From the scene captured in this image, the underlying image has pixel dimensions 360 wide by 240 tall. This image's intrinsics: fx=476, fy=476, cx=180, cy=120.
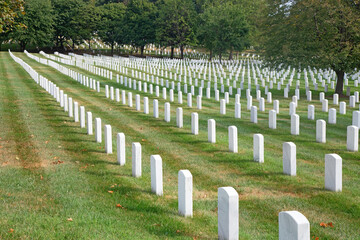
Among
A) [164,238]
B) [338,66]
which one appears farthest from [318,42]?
[164,238]

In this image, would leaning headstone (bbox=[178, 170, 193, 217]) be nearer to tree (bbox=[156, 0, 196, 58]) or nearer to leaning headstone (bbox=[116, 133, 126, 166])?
leaning headstone (bbox=[116, 133, 126, 166])

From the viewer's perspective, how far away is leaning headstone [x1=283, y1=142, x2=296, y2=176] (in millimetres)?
9102

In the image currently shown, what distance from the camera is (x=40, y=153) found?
11500 millimetres

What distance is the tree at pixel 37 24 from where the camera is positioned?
80.2 metres

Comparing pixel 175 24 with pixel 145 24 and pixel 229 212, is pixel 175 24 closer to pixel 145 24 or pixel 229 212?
pixel 145 24

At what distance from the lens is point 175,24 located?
244 feet

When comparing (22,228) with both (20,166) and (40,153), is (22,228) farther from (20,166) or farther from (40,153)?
(40,153)

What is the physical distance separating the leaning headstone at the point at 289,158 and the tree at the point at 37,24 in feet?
249

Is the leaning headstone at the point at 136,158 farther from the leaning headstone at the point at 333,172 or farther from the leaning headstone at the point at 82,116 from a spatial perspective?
the leaning headstone at the point at 82,116

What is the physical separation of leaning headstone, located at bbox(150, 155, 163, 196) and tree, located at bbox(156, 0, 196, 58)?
6623cm

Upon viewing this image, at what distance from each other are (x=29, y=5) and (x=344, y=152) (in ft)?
264

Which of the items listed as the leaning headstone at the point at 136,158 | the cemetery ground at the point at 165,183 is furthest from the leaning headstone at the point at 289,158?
the leaning headstone at the point at 136,158


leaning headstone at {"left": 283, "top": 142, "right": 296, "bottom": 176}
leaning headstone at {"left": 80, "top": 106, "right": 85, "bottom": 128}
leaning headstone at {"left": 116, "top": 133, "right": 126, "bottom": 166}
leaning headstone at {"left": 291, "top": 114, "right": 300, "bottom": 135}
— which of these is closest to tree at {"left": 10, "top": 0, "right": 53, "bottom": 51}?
leaning headstone at {"left": 80, "top": 106, "right": 85, "bottom": 128}

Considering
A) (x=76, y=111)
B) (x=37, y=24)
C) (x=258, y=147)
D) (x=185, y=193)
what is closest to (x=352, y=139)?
(x=258, y=147)
